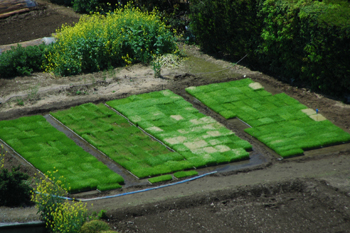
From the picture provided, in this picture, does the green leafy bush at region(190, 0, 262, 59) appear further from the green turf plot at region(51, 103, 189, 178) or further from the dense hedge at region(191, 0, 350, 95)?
the green turf plot at region(51, 103, 189, 178)

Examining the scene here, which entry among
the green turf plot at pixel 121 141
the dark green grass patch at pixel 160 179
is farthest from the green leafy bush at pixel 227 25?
the dark green grass patch at pixel 160 179

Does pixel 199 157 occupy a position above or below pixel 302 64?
below

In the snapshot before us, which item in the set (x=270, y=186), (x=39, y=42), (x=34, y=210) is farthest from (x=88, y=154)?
(x=39, y=42)

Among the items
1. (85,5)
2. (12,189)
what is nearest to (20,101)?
(12,189)

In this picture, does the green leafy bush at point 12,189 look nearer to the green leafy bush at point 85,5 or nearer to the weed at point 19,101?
the weed at point 19,101

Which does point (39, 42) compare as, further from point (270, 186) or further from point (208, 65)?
point (270, 186)
